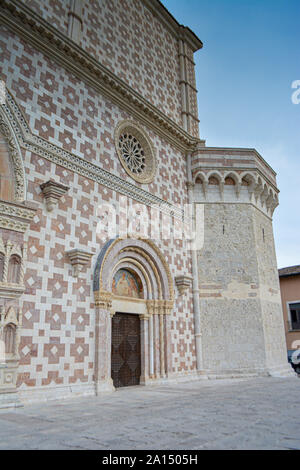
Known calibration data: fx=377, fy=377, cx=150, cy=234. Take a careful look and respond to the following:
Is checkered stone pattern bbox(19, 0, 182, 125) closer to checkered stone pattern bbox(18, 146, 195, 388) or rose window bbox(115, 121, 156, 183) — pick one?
rose window bbox(115, 121, 156, 183)

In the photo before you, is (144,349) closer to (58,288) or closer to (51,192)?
(58,288)

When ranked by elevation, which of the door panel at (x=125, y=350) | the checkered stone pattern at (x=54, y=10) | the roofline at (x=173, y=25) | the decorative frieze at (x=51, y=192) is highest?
the roofline at (x=173, y=25)

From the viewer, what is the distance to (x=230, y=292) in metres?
13.6

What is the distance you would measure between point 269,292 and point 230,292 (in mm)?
2095

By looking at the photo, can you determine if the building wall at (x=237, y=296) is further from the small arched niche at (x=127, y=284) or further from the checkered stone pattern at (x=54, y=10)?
the checkered stone pattern at (x=54, y=10)

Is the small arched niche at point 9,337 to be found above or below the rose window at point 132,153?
below

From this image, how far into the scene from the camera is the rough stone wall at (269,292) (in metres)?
13.8

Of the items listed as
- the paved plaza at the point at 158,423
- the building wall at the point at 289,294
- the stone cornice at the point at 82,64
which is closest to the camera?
the paved plaza at the point at 158,423

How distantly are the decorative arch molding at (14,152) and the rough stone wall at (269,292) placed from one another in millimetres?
9348

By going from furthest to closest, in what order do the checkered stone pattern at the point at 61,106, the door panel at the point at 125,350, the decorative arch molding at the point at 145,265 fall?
the door panel at the point at 125,350 < the decorative arch molding at the point at 145,265 < the checkered stone pattern at the point at 61,106

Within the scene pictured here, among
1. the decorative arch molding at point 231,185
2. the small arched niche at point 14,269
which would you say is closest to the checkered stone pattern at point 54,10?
the small arched niche at point 14,269

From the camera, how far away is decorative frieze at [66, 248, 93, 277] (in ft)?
28.6

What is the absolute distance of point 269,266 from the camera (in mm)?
15305

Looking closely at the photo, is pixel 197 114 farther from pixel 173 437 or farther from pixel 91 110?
pixel 173 437
